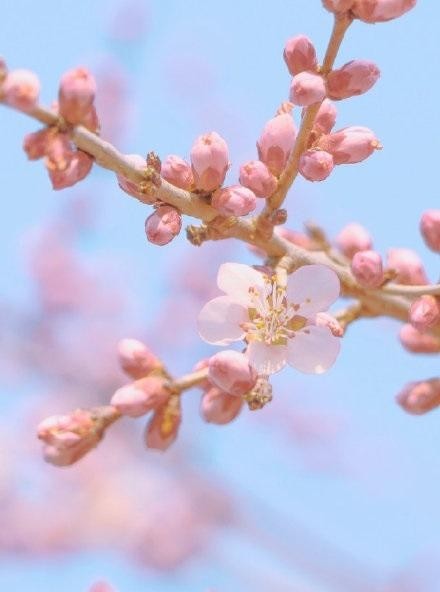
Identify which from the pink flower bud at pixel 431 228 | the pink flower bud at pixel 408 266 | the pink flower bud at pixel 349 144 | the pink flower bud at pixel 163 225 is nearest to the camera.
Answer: the pink flower bud at pixel 163 225

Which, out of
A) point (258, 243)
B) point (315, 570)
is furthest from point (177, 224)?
point (315, 570)

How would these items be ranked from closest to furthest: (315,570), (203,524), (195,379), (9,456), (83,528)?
(195,379) < (315,570) < (203,524) < (9,456) < (83,528)

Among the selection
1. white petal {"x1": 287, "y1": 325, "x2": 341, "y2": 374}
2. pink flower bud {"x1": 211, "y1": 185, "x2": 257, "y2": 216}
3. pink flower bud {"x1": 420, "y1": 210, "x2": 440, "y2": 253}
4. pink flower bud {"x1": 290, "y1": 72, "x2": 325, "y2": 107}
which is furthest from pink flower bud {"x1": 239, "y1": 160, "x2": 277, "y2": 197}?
pink flower bud {"x1": 420, "y1": 210, "x2": 440, "y2": 253}

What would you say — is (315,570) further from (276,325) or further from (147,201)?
(147,201)

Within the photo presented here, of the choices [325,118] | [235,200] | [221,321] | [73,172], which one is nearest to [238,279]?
[221,321]

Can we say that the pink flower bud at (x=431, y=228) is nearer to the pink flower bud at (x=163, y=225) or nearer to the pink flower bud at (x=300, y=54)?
the pink flower bud at (x=300, y=54)

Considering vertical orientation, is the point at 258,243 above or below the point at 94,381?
below

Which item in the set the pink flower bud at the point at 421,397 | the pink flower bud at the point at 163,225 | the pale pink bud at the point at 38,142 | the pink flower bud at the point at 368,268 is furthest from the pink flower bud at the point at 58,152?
the pink flower bud at the point at 421,397
